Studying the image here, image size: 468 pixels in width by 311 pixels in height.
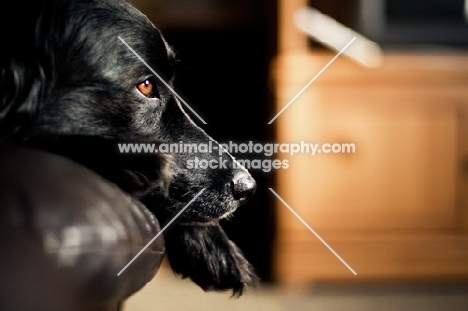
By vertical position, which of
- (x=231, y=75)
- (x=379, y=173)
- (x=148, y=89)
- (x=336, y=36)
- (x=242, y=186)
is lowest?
(x=379, y=173)

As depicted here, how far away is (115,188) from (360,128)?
212cm

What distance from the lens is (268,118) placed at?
279cm

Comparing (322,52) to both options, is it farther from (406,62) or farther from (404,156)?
(404,156)

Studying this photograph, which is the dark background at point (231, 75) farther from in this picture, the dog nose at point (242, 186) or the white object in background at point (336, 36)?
the dog nose at point (242, 186)

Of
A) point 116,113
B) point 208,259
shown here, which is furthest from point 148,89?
point 208,259

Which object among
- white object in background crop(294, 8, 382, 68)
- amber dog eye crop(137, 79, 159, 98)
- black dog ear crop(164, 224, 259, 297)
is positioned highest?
amber dog eye crop(137, 79, 159, 98)

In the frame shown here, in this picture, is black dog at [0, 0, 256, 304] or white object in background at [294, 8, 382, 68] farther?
white object in background at [294, 8, 382, 68]

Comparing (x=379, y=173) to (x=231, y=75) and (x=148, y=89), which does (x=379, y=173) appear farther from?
(x=148, y=89)

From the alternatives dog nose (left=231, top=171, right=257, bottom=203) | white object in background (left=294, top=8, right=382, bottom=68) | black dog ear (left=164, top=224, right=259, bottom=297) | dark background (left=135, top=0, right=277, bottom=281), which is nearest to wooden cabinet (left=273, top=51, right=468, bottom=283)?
white object in background (left=294, top=8, right=382, bottom=68)

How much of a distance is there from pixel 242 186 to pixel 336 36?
1.73m

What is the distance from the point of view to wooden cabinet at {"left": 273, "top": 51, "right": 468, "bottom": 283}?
2.64m

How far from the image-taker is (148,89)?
116 cm

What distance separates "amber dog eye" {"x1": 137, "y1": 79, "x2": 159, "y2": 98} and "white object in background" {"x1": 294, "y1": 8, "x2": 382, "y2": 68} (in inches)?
63.4

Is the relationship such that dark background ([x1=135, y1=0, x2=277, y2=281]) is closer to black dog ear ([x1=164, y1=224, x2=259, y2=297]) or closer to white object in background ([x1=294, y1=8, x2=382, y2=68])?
white object in background ([x1=294, y1=8, x2=382, y2=68])
